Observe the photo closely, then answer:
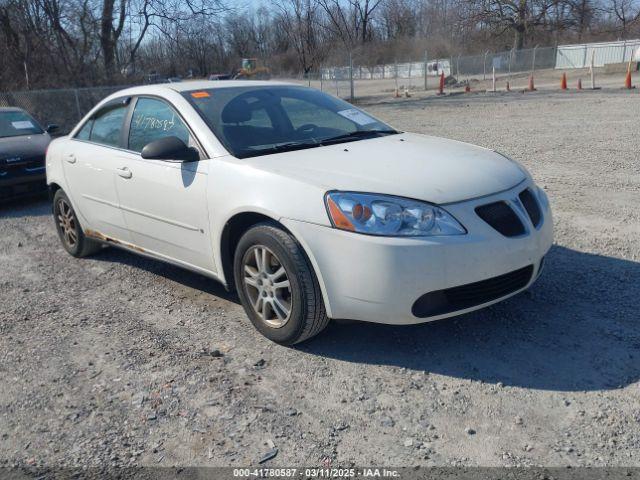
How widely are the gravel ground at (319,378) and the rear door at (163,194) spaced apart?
1.61ft

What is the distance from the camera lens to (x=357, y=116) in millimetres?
4789


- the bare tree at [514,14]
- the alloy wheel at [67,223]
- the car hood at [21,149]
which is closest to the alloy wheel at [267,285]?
the alloy wheel at [67,223]

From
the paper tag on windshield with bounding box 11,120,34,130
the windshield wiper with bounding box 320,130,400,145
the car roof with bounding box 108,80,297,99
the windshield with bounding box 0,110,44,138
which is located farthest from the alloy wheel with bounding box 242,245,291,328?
the paper tag on windshield with bounding box 11,120,34,130

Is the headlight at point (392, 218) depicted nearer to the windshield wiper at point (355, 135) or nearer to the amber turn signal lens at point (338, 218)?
the amber turn signal lens at point (338, 218)

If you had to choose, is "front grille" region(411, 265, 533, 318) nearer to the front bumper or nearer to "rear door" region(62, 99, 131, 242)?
the front bumper

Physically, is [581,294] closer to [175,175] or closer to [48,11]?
[175,175]

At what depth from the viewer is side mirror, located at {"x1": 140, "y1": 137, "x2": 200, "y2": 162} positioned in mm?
3949

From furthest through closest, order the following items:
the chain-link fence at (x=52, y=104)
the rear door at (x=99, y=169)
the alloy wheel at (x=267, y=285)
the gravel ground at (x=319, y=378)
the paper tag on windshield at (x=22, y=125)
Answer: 1. the chain-link fence at (x=52, y=104)
2. the paper tag on windshield at (x=22, y=125)
3. the rear door at (x=99, y=169)
4. the alloy wheel at (x=267, y=285)
5. the gravel ground at (x=319, y=378)

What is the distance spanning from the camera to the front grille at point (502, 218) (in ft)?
10.9

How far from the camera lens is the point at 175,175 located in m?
4.13

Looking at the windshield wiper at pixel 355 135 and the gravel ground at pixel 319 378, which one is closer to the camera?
the gravel ground at pixel 319 378

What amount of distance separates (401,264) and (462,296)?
452mm

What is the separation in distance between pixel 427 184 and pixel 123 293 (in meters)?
2.84

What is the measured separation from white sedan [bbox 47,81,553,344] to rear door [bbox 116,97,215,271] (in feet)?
0.04
